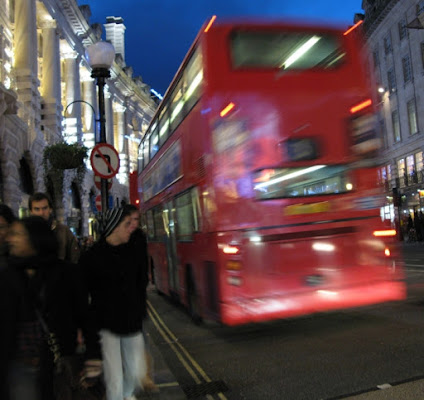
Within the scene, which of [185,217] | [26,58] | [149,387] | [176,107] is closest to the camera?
[149,387]

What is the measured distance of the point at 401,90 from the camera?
3634cm

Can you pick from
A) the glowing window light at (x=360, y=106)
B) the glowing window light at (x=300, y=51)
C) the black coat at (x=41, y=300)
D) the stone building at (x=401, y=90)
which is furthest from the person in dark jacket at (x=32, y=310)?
the stone building at (x=401, y=90)

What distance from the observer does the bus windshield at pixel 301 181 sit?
6.37 metres

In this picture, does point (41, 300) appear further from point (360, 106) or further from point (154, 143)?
point (154, 143)

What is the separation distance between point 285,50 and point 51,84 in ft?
93.7

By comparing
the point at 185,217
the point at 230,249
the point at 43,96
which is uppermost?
the point at 43,96

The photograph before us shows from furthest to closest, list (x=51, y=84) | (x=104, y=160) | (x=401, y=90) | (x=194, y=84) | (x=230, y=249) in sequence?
(x=401, y=90) → (x=51, y=84) → (x=104, y=160) → (x=194, y=84) → (x=230, y=249)

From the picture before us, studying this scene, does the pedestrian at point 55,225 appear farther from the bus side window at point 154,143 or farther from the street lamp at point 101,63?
the bus side window at point 154,143

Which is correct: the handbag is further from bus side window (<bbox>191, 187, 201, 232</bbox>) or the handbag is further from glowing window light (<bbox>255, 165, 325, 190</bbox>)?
bus side window (<bbox>191, 187, 201, 232</bbox>)

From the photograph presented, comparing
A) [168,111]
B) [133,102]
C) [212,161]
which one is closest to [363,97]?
[212,161]

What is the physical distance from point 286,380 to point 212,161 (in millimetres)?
2901

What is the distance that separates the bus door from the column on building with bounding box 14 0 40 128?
62.2 ft

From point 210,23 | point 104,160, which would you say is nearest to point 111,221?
point 210,23

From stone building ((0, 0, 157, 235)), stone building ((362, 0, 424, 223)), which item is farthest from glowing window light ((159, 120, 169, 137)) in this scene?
stone building ((362, 0, 424, 223))
